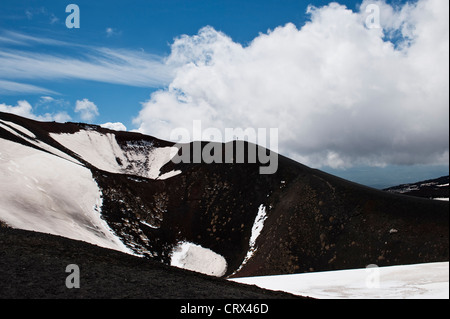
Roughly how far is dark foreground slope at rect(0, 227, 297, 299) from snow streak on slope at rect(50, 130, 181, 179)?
68.3 m

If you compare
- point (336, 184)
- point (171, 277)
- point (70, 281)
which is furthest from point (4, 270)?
point (336, 184)

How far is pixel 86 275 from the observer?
14.2 meters

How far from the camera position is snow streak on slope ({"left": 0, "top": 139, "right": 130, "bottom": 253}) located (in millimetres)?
39281

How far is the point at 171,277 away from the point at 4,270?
7.15m

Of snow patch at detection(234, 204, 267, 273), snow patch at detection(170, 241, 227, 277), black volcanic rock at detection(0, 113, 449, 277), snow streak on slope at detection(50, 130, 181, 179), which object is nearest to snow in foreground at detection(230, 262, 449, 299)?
black volcanic rock at detection(0, 113, 449, 277)

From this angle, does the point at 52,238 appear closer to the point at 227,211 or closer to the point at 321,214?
the point at 321,214

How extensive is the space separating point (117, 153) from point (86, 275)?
3713 inches

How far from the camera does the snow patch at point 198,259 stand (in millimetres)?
51031

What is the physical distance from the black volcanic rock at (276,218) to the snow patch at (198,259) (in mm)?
1105

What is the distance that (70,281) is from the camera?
43.5ft

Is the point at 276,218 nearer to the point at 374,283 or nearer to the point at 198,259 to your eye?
the point at 198,259

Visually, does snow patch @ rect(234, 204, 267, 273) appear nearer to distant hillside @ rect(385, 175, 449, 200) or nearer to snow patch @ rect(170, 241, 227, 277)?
snow patch @ rect(170, 241, 227, 277)

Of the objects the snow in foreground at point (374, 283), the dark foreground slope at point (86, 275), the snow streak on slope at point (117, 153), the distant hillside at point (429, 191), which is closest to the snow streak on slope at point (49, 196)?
the dark foreground slope at point (86, 275)

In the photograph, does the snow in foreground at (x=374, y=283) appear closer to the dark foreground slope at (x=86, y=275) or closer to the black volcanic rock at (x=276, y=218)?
the dark foreground slope at (x=86, y=275)
